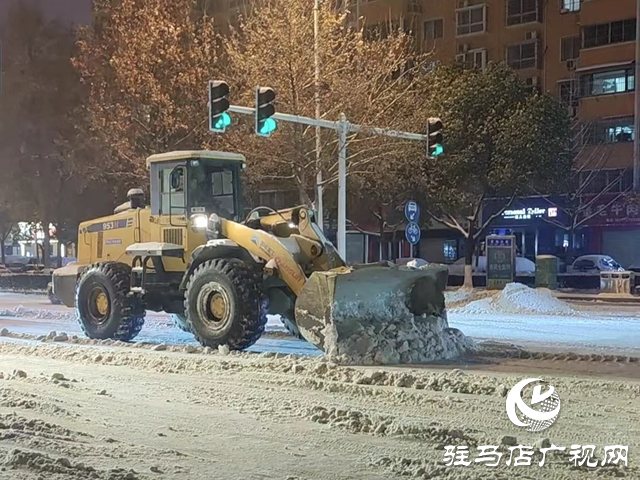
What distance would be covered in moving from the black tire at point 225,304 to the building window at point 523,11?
41211 mm

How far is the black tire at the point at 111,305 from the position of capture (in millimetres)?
13602

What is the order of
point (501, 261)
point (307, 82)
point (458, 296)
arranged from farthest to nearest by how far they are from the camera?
point (501, 261) → point (458, 296) → point (307, 82)

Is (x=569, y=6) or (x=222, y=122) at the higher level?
(x=569, y=6)

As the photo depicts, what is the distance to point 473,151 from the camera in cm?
2820

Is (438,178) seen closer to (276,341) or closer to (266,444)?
(276,341)

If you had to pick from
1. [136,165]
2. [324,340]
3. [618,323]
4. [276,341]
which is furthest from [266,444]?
[136,165]

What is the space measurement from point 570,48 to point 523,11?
3.70m

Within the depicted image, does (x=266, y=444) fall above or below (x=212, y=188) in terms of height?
below

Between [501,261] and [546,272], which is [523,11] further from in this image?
[501,261]

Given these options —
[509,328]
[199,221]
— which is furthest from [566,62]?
[199,221]

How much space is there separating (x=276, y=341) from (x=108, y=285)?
300 cm

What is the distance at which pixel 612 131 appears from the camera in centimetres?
4366

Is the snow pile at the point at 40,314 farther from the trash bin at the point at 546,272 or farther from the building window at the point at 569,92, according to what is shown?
the building window at the point at 569,92

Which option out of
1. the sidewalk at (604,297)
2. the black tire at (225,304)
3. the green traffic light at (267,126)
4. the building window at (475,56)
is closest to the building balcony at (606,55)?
the building window at (475,56)
